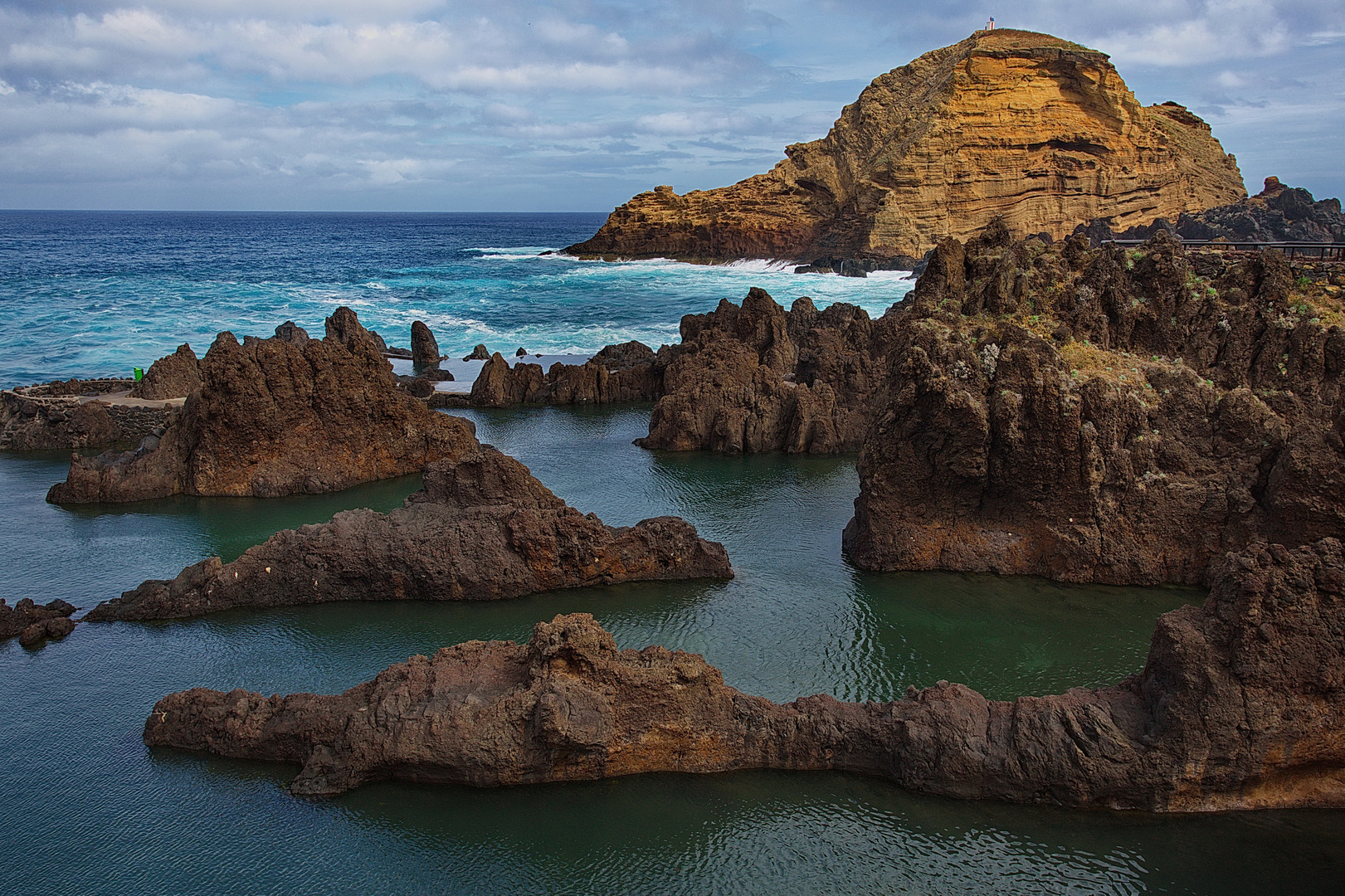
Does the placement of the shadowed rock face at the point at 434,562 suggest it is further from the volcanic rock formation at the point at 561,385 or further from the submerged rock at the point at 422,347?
the submerged rock at the point at 422,347

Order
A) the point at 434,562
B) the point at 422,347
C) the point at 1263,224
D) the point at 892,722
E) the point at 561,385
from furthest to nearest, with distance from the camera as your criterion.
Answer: the point at 1263,224 < the point at 422,347 < the point at 561,385 < the point at 434,562 < the point at 892,722

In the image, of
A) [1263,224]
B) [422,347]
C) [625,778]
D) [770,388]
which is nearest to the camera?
[625,778]

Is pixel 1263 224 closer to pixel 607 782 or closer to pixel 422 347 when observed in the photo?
pixel 422 347

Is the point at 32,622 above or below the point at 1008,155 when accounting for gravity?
below

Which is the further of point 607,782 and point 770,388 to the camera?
point 770,388

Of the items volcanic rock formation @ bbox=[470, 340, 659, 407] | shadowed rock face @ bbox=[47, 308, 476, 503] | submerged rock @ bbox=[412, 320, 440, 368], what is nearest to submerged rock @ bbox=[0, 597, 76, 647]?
shadowed rock face @ bbox=[47, 308, 476, 503]

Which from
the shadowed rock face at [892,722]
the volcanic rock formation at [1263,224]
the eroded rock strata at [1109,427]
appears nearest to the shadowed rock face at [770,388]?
A: the eroded rock strata at [1109,427]

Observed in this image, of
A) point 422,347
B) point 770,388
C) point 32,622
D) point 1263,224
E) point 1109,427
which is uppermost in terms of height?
point 1263,224

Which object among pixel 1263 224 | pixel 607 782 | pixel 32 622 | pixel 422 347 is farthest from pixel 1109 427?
pixel 1263 224

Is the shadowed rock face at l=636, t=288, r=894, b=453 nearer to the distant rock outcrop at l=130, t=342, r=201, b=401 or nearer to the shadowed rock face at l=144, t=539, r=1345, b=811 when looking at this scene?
the shadowed rock face at l=144, t=539, r=1345, b=811
